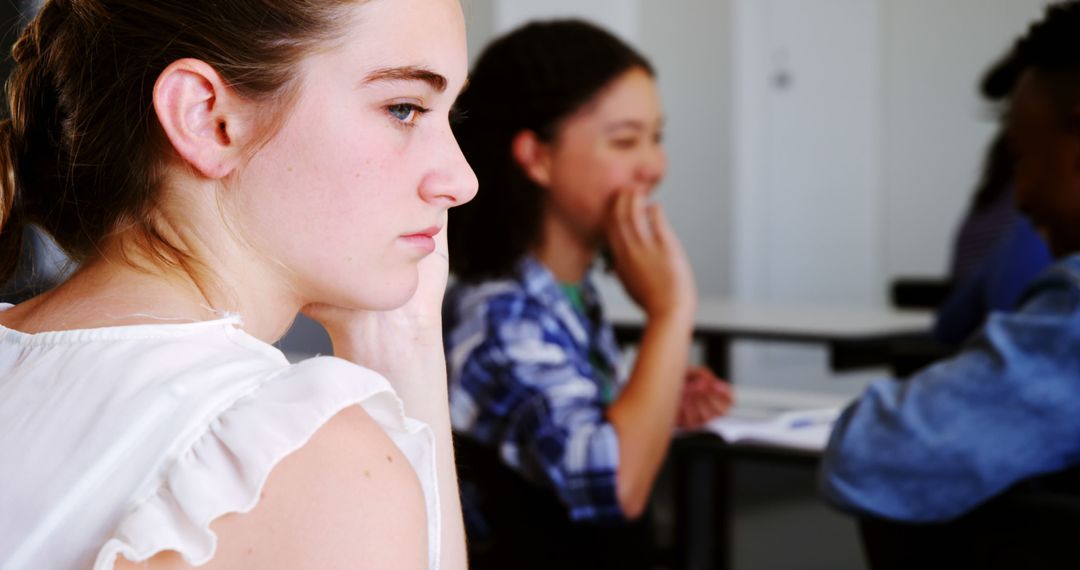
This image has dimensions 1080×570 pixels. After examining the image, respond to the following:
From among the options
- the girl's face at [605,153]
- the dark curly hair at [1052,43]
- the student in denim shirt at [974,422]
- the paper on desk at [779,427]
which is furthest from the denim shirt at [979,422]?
the girl's face at [605,153]

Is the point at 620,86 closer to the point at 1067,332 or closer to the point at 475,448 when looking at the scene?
the point at 475,448

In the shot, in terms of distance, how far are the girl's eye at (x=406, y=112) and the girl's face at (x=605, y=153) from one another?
1.23 metres

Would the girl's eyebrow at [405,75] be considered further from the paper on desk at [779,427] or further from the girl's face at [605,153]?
the girl's face at [605,153]

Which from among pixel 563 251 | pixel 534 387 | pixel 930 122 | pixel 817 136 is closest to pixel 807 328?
pixel 563 251

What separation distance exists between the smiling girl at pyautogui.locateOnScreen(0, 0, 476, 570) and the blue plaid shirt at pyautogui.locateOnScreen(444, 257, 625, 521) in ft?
2.78

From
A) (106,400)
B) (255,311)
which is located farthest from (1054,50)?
(106,400)

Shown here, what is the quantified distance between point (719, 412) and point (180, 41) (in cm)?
144

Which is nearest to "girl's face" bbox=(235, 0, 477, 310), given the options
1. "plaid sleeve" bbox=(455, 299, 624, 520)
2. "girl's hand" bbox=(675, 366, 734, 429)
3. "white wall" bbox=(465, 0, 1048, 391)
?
"plaid sleeve" bbox=(455, 299, 624, 520)

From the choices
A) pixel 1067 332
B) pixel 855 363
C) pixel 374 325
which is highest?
pixel 374 325

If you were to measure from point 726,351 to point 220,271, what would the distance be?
8.89 feet

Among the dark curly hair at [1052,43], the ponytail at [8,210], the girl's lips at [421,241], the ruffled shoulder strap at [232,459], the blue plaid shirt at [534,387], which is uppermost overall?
the dark curly hair at [1052,43]

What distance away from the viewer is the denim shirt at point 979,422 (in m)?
1.40

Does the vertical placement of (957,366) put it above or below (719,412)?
above

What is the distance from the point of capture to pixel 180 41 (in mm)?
771
